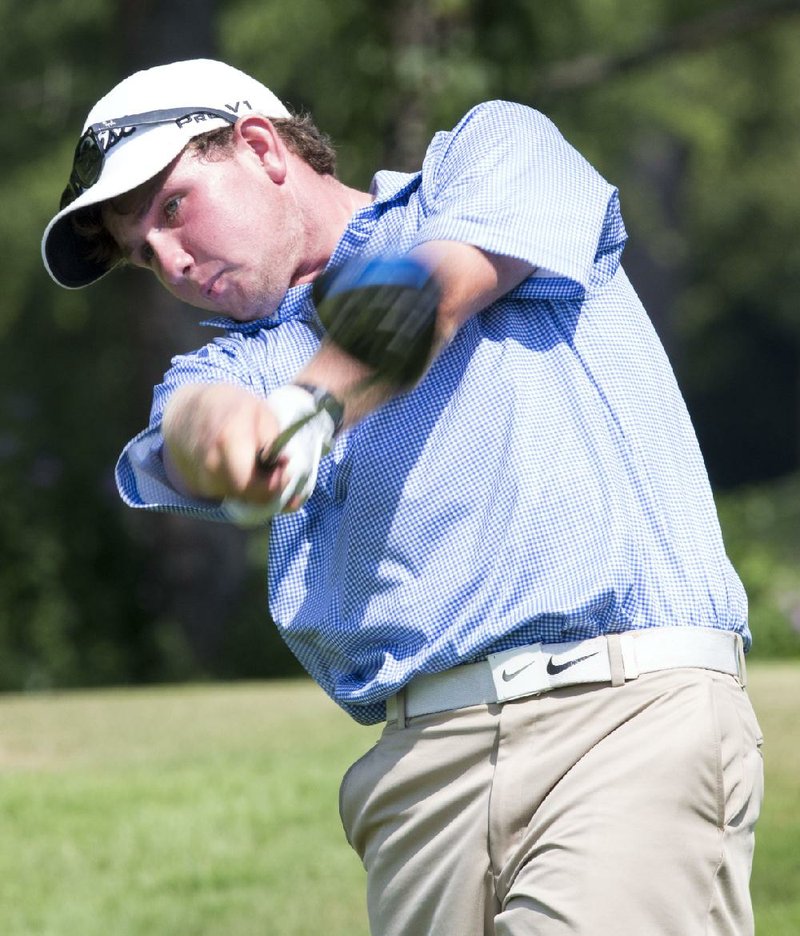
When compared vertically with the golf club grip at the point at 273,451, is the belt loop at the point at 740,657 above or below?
below

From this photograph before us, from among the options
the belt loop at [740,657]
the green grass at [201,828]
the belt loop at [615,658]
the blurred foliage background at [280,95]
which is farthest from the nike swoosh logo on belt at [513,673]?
the blurred foliage background at [280,95]

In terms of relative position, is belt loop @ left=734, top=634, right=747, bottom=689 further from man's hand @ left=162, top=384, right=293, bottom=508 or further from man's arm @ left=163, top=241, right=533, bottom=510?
man's hand @ left=162, top=384, right=293, bottom=508

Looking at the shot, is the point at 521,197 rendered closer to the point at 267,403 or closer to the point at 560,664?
the point at 267,403

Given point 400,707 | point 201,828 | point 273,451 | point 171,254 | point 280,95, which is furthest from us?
point 280,95

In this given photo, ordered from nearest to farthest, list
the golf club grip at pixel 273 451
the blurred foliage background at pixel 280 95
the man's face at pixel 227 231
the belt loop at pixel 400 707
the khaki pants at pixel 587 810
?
the golf club grip at pixel 273 451, the khaki pants at pixel 587 810, the belt loop at pixel 400 707, the man's face at pixel 227 231, the blurred foliage background at pixel 280 95

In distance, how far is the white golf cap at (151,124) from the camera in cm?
251

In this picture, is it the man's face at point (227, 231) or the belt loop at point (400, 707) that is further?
the man's face at point (227, 231)

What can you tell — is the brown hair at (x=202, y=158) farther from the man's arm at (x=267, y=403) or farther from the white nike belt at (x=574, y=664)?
the white nike belt at (x=574, y=664)

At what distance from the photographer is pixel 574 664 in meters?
2.27

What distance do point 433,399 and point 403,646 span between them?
367 millimetres

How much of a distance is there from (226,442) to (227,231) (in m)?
0.67

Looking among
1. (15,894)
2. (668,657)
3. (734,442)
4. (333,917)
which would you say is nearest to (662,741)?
(668,657)

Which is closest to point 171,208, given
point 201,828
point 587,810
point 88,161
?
point 88,161

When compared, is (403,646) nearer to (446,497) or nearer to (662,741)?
(446,497)
